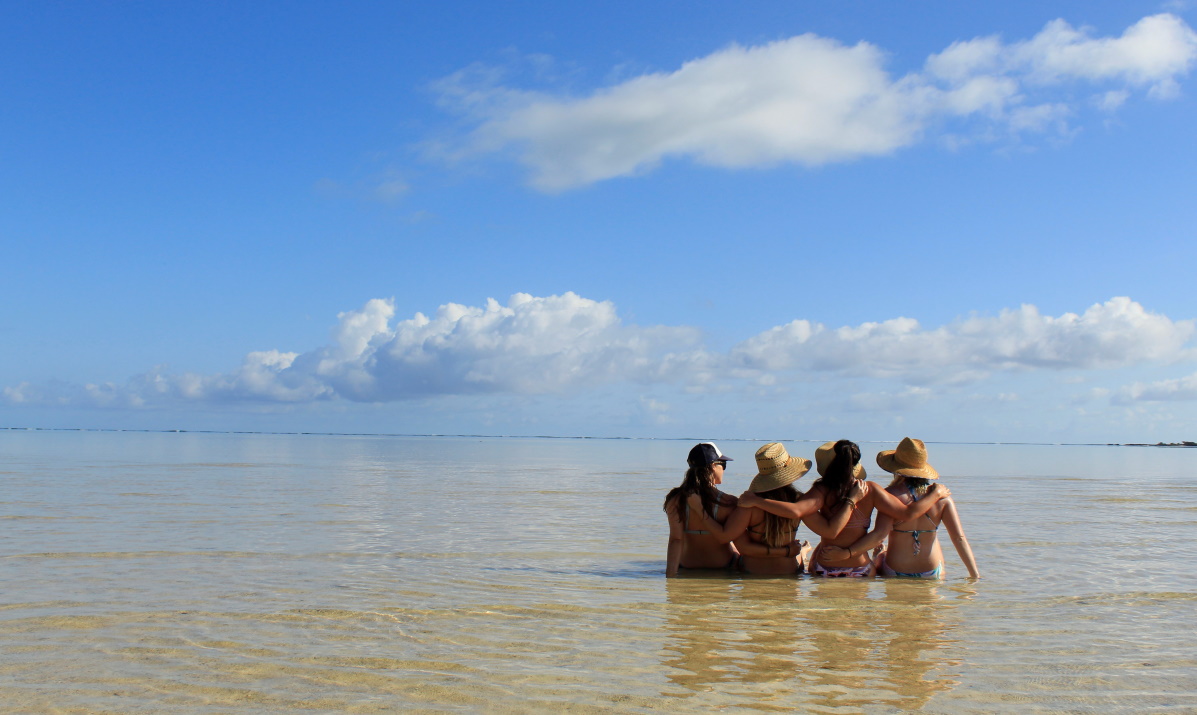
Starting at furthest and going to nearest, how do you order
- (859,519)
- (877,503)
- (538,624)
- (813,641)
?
(859,519) → (877,503) → (538,624) → (813,641)

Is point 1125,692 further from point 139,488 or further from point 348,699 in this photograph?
point 139,488

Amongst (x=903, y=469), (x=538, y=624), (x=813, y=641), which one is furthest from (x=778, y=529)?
(x=538, y=624)

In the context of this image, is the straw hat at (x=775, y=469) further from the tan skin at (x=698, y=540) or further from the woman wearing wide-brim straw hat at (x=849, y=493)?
the tan skin at (x=698, y=540)

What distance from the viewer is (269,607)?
789 cm

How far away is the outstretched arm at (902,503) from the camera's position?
349 inches

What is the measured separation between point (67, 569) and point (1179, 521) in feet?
63.2

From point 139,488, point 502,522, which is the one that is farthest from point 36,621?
point 139,488

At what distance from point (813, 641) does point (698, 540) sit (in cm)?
327

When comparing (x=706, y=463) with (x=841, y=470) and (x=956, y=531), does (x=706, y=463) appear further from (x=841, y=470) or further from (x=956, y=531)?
(x=956, y=531)

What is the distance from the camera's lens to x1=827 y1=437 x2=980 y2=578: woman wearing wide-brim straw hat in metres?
9.11

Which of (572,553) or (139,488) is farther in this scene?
(139,488)

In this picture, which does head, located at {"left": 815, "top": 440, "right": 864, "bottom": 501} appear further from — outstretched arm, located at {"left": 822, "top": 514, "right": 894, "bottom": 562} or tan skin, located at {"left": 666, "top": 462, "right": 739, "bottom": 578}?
tan skin, located at {"left": 666, "top": 462, "right": 739, "bottom": 578}

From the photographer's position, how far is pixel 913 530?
31.0ft

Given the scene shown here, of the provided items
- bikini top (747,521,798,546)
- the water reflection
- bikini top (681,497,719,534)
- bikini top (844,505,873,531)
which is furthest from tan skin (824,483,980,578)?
bikini top (681,497,719,534)
